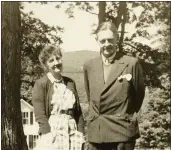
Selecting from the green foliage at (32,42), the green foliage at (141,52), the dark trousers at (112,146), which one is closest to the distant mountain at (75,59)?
the green foliage at (141,52)

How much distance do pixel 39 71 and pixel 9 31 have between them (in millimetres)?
485

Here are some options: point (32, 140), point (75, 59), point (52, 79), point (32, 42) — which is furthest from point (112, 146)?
point (32, 42)

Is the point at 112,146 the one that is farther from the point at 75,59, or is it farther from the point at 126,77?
the point at 75,59

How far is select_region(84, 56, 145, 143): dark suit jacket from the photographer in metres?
1.78

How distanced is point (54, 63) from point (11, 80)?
0.75m

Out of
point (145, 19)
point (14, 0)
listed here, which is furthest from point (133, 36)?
point (14, 0)

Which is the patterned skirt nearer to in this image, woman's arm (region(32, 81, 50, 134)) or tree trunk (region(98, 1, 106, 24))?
woman's arm (region(32, 81, 50, 134))

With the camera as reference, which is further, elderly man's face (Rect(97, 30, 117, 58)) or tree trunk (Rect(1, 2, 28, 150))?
tree trunk (Rect(1, 2, 28, 150))

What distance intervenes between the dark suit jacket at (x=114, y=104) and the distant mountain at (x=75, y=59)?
1.41 feet

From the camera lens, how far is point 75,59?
2.40m

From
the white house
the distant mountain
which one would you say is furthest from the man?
the white house

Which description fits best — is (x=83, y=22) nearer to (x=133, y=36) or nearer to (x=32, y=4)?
(x=32, y=4)

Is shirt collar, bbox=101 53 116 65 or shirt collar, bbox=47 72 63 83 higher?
shirt collar, bbox=101 53 116 65

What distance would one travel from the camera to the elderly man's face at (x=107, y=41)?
1.76 meters
